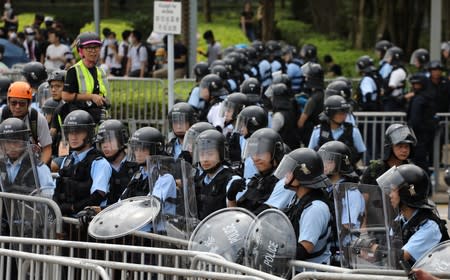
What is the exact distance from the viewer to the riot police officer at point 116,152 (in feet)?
36.1

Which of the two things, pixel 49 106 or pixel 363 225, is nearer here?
pixel 363 225

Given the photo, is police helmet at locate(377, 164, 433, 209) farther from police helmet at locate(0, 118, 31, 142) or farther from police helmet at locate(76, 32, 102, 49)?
police helmet at locate(76, 32, 102, 49)

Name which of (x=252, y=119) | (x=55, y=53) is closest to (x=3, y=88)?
(x=252, y=119)

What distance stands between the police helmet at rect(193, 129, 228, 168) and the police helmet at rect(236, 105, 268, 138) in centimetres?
229

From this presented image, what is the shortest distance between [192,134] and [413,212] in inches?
141

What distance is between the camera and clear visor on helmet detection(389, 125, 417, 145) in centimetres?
1142

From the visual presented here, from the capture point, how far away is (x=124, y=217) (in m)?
9.37

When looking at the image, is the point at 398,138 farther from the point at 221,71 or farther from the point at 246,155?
the point at 221,71

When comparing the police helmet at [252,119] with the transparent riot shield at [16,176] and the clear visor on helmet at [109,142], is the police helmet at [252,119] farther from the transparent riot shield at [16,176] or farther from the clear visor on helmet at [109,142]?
the transparent riot shield at [16,176]

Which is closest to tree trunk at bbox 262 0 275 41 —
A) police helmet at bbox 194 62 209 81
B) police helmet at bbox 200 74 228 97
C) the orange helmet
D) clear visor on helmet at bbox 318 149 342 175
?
police helmet at bbox 194 62 209 81

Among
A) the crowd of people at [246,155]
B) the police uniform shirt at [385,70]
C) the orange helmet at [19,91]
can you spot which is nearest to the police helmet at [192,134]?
the crowd of people at [246,155]

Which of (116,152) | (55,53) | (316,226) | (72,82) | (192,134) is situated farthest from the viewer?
(55,53)

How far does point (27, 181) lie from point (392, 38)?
2177 cm

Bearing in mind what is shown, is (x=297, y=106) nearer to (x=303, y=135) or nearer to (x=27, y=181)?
(x=303, y=135)
